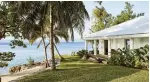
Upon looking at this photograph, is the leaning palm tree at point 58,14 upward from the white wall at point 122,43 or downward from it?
upward

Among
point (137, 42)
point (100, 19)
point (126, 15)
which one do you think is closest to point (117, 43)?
point (137, 42)

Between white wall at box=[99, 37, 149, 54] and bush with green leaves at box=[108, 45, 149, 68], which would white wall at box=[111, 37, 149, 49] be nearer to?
white wall at box=[99, 37, 149, 54]

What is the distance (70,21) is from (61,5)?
1129mm

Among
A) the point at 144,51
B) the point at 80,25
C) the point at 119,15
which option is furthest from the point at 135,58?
the point at 119,15

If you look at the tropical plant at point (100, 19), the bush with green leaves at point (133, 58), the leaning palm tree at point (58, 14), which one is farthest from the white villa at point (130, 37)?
the tropical plant at point (100, 19)

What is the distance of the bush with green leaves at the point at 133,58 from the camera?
1325 centimetres

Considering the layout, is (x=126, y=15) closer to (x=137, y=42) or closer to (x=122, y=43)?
(x=122, y=43)

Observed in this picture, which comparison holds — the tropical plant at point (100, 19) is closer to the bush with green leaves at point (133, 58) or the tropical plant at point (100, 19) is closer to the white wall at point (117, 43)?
the white wall at point (117, 43)

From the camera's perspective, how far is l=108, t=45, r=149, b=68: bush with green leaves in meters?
13.2

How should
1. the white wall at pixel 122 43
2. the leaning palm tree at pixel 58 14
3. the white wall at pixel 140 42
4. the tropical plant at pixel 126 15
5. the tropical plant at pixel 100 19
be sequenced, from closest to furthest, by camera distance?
the leaning palm tree at pixel 58 14 → the white wall at pixel 140 42 → the white wall at pixel 122 43 → the tropical plant at pixel 126 15 → the tropical plant at pixel 100 19

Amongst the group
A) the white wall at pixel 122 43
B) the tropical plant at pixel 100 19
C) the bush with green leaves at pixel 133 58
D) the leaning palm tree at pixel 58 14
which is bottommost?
the bush with green leaves at pixel 133 58

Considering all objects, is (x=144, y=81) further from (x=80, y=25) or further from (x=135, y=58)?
(x=80, y=25)

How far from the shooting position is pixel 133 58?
14.0m

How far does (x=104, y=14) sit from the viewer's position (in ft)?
102
